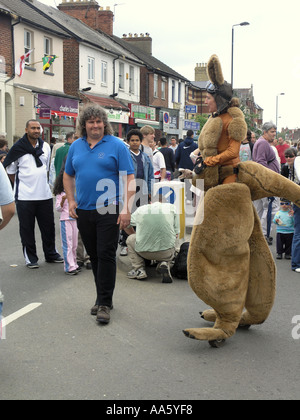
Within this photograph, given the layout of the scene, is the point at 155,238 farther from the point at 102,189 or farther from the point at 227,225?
the point at 227,225

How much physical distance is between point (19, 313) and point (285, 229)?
467 centimetres

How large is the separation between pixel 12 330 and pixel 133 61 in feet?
110

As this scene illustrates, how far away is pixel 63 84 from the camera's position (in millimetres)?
27906

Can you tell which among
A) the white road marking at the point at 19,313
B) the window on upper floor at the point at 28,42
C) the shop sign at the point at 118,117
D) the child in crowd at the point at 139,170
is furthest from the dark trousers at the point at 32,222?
the shop sign at the point at 118,117

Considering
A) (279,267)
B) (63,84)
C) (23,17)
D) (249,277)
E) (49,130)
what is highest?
(23,17)

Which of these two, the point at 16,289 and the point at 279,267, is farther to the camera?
the point at 279,267

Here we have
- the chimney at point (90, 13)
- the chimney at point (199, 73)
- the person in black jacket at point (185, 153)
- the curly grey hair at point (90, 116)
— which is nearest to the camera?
the curly grey hair at point (90, 116)

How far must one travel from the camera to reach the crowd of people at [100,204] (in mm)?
4816

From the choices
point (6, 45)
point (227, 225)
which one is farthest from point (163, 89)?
point (227, 225)

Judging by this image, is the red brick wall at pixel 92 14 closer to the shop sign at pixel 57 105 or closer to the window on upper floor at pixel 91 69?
the window on upper floor at pixel 91 69

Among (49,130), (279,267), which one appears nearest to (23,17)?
(49,130)

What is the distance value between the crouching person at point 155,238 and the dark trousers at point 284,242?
2.35 meters
